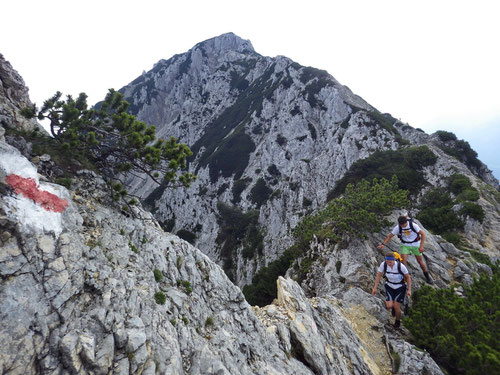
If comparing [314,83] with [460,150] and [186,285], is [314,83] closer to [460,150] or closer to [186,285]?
[460,150]

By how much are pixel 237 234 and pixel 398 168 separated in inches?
1248

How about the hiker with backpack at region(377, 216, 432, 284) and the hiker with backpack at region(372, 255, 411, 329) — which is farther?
the hiker with backpack at region(377, 216, 432, 284)

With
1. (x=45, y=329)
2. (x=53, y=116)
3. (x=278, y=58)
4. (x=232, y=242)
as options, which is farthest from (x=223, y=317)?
(x=278, y=58)

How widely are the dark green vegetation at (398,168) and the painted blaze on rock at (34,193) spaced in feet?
127

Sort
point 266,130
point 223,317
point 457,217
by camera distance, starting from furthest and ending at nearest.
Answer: point 266,130, point 457,217, point 223,317

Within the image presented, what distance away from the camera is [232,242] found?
49.8 meters

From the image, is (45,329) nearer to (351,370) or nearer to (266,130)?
(351,370)

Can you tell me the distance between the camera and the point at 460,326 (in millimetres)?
9086

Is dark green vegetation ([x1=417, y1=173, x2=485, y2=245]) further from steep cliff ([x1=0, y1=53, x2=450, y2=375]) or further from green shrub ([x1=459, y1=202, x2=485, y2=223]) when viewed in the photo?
steep cliff ([x1=0, y1=53, x2=450, y2=375])

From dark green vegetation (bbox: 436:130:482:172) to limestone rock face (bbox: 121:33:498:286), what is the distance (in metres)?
2.08

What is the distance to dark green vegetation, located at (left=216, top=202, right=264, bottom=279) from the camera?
4556 cm

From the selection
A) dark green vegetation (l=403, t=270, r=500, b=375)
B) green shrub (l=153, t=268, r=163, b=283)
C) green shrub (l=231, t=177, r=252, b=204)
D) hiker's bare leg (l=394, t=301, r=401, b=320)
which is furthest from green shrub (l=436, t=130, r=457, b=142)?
green shrub (l=153, t=268, r=163, b=283)

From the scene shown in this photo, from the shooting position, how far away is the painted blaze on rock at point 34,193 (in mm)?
6066

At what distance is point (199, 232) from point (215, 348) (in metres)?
52.5
